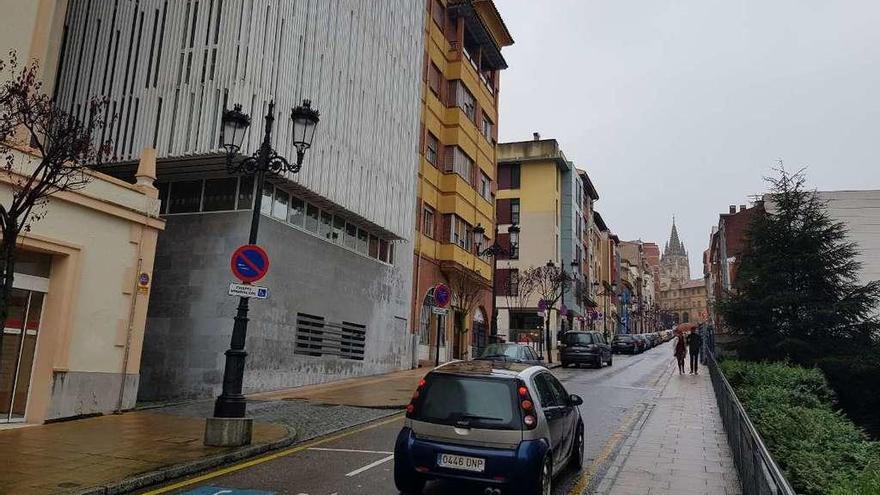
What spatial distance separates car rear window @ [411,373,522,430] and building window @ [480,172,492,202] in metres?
29.0

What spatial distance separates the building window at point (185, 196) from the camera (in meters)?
17.6

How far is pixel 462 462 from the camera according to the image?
625cm

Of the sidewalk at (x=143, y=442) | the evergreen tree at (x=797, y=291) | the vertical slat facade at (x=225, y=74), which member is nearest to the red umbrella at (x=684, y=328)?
the evergreen tree at (x=797, y=291)

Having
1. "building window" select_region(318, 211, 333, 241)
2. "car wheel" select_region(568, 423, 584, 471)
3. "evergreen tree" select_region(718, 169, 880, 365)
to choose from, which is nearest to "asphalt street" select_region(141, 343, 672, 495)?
"car wheel" select_region(568, 423, 584, 471)

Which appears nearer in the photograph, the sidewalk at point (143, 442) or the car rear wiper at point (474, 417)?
the car rear wiper at point (474, 417)

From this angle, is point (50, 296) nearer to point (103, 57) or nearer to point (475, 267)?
point (103, 57)

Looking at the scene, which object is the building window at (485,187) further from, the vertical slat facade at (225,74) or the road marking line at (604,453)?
the road marking line at (604,453)

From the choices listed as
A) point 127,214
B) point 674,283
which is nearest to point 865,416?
point 127,214

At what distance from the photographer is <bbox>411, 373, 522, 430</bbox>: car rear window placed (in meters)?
6.36

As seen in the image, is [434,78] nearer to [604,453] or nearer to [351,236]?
[351,236]

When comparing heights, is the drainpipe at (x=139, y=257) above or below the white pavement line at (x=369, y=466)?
above

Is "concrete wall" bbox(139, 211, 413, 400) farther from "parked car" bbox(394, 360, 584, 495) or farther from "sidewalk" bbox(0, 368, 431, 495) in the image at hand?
"parked car" bbox(394, 360, 584, 495)

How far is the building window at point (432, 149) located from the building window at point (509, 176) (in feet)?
84.5

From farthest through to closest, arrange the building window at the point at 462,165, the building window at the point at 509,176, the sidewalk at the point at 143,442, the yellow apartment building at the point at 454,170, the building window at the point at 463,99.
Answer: the building window at the point at 509,176, the building window at the point at 463,99, the building window at the point at 462,165, the yellow apartment building at the point at 454,170, the sidewalk at the point at 143,442
